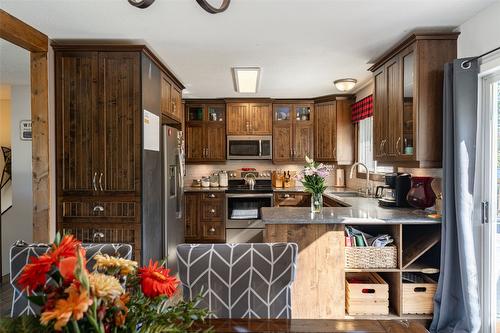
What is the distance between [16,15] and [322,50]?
8.06ft

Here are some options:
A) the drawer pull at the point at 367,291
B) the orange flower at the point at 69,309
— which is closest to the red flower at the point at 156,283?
the orange flower at the point at 69,309

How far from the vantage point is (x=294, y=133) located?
5207mm

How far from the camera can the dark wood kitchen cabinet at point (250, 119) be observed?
5.17m

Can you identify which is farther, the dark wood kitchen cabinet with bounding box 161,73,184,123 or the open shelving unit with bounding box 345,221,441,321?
the dark wood kitchen cabinet with bounding box 161,73,184,123

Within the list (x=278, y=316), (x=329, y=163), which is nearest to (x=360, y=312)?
(x=278, y=316)

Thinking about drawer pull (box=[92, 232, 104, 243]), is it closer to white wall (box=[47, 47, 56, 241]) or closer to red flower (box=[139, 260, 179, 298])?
white wall (box=[47, 47, 56, 241])

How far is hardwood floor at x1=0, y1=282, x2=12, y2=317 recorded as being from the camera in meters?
2.89

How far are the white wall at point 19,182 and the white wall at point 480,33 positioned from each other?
15.5 ft

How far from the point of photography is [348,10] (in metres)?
2.16

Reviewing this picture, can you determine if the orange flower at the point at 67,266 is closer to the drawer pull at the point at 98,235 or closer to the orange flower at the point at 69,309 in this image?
the orange flower at the point at 69,309

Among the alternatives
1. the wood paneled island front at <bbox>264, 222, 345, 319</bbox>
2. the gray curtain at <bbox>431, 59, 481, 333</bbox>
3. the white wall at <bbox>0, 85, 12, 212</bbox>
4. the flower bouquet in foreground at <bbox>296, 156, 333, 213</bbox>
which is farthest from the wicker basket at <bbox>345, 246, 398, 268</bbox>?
the white wall at <bbox>0, 85, 12, 212</bbox>

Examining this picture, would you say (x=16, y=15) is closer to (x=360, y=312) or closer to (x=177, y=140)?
(x=177, y=140)

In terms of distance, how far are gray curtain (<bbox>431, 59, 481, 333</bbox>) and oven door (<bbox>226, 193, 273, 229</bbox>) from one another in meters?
2.79

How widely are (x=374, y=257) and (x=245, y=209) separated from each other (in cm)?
261
